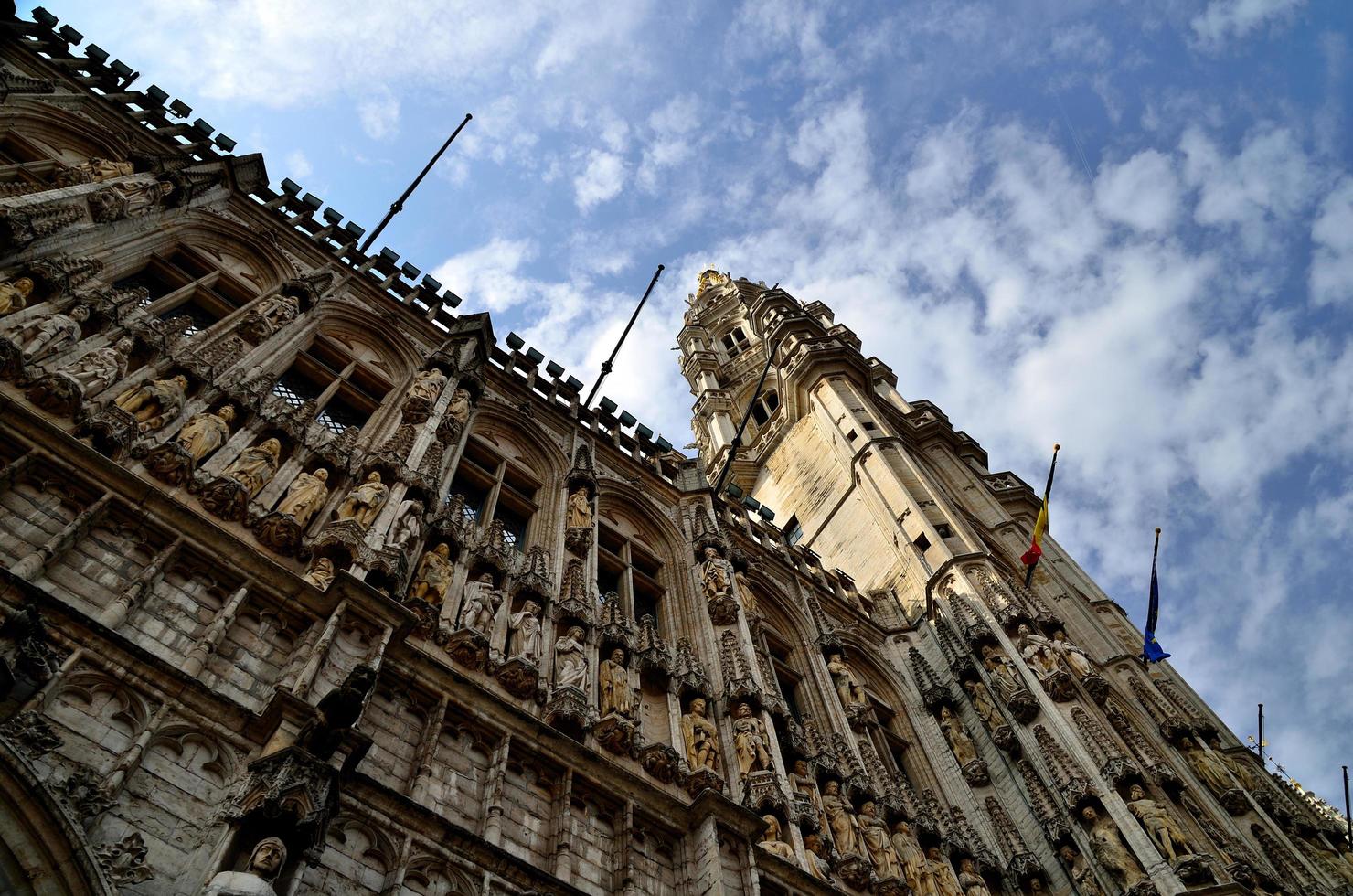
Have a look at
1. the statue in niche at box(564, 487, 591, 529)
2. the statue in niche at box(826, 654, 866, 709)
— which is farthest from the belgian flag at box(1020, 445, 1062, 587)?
the statue in niche at box(564, 487, 591, 529)

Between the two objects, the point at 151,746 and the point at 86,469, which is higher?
the point at 86,469

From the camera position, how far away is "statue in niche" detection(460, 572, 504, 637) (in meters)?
10.8

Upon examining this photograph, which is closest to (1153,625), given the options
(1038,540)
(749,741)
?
(1038,540)

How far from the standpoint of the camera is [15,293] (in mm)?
10391

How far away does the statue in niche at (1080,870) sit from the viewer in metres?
12.8

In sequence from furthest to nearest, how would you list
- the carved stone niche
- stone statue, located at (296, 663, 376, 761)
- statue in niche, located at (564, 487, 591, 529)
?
statue in niche, located at (564, 487, 591, 529)
stone statue, located at (296, 663, 376, 761)
the carved stone niche

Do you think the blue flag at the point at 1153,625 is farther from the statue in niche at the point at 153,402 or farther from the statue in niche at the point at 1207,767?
the statue in niche at the point at 153,402

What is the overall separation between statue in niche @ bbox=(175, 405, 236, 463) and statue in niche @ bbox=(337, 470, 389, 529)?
55.7 inches

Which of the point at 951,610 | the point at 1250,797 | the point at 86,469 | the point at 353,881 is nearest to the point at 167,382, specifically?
the point at 86,469

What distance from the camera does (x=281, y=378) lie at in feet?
47.2

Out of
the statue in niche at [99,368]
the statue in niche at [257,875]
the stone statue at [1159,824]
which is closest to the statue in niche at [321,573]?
the statue in niche at [99,368]

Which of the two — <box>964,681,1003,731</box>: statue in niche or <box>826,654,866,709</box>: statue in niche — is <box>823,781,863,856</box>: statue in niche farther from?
<box>964,681,1003,731</box>: statue in niche

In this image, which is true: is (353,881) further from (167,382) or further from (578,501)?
(578,501)

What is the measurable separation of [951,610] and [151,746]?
15245 millimetres
